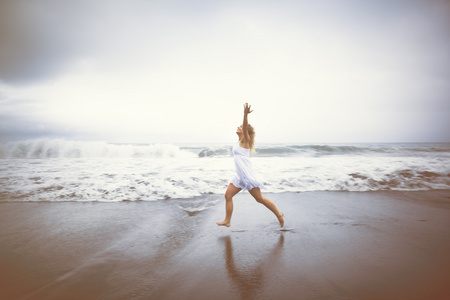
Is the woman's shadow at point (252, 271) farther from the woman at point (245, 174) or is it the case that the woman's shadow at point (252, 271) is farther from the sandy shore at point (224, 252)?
the woman at point (245, 174)

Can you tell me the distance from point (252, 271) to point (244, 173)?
1.57 metres

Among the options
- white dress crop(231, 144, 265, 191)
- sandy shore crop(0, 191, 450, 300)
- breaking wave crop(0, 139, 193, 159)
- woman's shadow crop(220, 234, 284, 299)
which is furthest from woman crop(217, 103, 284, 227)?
breaking wave crop(0, 139, 193, 159)

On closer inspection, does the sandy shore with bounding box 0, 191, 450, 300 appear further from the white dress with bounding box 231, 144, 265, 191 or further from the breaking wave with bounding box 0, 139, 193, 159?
the breaking wave with bounding box 0, 139, 193, 159

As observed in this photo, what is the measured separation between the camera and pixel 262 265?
2.73m

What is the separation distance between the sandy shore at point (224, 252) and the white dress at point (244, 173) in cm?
76

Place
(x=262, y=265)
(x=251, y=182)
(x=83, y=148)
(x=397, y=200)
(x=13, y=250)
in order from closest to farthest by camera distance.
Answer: (x=262, y=265)
(x=13, y=250)
(x=251, y=182)
(x=397, y=200)
(x=83, y=148)

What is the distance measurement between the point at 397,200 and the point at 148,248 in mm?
5905

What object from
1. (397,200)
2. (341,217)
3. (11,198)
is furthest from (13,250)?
(397,200)

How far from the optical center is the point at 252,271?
2.60 meters

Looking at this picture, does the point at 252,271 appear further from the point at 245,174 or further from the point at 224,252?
the point at 245,174

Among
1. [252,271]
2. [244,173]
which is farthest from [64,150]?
[252,271]

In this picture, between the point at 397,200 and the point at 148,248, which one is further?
the point at 397,200

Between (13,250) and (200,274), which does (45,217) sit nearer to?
(13,250)

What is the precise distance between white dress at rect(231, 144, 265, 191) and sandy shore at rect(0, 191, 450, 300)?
761 mm
